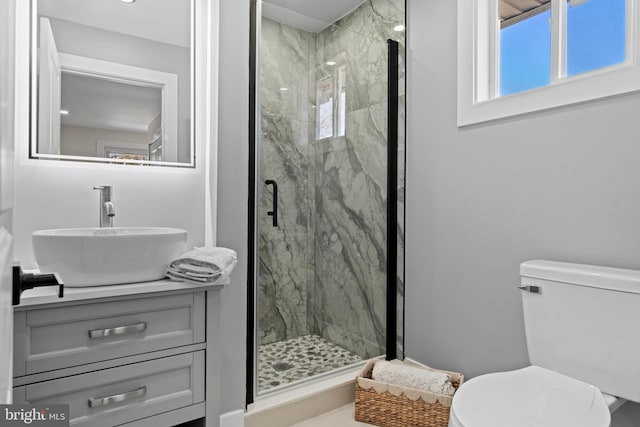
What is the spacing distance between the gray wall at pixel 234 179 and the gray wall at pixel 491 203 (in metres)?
1.03

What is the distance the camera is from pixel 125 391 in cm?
123

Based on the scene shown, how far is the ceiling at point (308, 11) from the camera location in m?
2.46

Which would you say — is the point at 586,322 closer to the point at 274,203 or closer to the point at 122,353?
the point at 122,353

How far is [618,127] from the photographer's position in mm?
1396

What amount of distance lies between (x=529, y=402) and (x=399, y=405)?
30.1 inches

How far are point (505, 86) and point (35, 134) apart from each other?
6.83 ft

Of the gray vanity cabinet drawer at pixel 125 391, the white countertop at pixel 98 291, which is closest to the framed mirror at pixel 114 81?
the white countertop at pixel 98 291

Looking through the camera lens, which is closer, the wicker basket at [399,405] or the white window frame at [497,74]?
the white window frame at [497,74]

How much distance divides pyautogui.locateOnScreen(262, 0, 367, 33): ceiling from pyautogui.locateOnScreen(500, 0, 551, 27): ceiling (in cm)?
104

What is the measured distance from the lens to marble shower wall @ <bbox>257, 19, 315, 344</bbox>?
2352mm

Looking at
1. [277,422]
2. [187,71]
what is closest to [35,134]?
[187,71]

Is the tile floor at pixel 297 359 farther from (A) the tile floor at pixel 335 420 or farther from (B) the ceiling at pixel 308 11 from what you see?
(B) the ceiling at pixel 308 11

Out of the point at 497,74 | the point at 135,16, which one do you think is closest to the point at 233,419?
the point at 135,16

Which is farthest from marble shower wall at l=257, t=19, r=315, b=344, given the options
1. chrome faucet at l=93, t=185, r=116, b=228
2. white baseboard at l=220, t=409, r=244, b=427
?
chrome faucet at l=93, t=185, r=116, b=228
